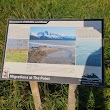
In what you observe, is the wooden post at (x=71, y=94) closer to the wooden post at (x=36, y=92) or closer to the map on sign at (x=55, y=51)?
the map on sign at (x=55, y=51)

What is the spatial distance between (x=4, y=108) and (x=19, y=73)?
69cm

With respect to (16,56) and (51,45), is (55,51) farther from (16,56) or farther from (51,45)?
(16,56)

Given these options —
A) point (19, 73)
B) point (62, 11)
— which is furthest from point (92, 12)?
point (19, 73)

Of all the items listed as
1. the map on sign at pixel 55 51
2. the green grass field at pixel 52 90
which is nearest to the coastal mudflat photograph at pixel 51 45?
the map on sign at pixel 55 51

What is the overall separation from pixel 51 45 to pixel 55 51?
0.07 m

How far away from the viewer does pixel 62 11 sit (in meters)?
4.52

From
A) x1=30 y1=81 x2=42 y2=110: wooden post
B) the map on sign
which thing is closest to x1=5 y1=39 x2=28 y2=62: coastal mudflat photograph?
the map on sign

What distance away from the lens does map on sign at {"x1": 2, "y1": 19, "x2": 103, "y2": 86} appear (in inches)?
104

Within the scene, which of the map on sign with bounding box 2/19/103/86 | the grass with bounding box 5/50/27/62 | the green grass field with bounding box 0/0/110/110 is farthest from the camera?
the green grass field with bounding box 0/0/110/110

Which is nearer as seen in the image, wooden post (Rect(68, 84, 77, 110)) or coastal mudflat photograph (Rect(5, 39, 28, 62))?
wooden post (Rect(68, 84, 77, 110))

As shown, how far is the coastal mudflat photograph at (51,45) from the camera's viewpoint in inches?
107

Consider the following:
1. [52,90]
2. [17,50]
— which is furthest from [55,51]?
[52,90]

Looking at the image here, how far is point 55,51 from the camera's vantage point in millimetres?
2756

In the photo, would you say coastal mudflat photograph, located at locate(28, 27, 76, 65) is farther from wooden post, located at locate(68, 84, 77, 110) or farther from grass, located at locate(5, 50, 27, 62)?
wooden post, located at locate(68, 84, 77, 110)
